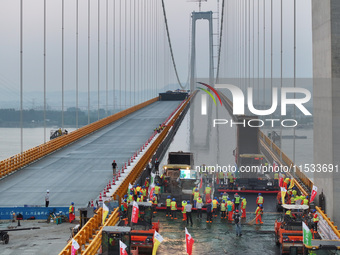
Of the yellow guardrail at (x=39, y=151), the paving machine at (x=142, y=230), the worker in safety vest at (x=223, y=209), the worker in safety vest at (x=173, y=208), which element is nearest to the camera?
the paving machine at (x=142, y=230)

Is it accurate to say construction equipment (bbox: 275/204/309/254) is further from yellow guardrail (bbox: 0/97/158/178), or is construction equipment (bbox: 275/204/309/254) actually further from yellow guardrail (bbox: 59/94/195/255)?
yellow guardrail (bbox: 0/97/158/178)

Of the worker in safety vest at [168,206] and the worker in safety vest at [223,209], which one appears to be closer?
the worker in safety vest at [223,209]

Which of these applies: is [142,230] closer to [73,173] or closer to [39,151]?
[73,173]

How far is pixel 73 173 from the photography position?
120 feet

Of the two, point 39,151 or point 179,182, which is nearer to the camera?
point 179,182

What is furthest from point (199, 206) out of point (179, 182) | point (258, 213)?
point (179, 182)

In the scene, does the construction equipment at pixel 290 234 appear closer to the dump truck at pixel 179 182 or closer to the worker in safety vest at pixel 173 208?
the worker in safety vest at pixel 173 208

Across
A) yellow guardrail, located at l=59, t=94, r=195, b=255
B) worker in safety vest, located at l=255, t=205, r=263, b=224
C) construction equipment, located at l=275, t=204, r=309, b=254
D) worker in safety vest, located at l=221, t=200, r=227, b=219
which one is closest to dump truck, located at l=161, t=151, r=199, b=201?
yellow guardrail, located at l=59, t=94, r=195, b=255

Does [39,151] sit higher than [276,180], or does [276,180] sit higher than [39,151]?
[39,151]

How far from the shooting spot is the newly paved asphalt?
29.3 meters

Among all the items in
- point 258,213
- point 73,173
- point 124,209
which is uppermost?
point 73,173

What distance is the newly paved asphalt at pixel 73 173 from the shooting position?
29312mm

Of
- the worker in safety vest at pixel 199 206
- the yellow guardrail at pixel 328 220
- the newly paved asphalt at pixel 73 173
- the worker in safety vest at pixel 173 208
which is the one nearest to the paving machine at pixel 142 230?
the worker in safety vest at pixel 173 208

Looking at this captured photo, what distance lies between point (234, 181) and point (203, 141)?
46621 millimetres
